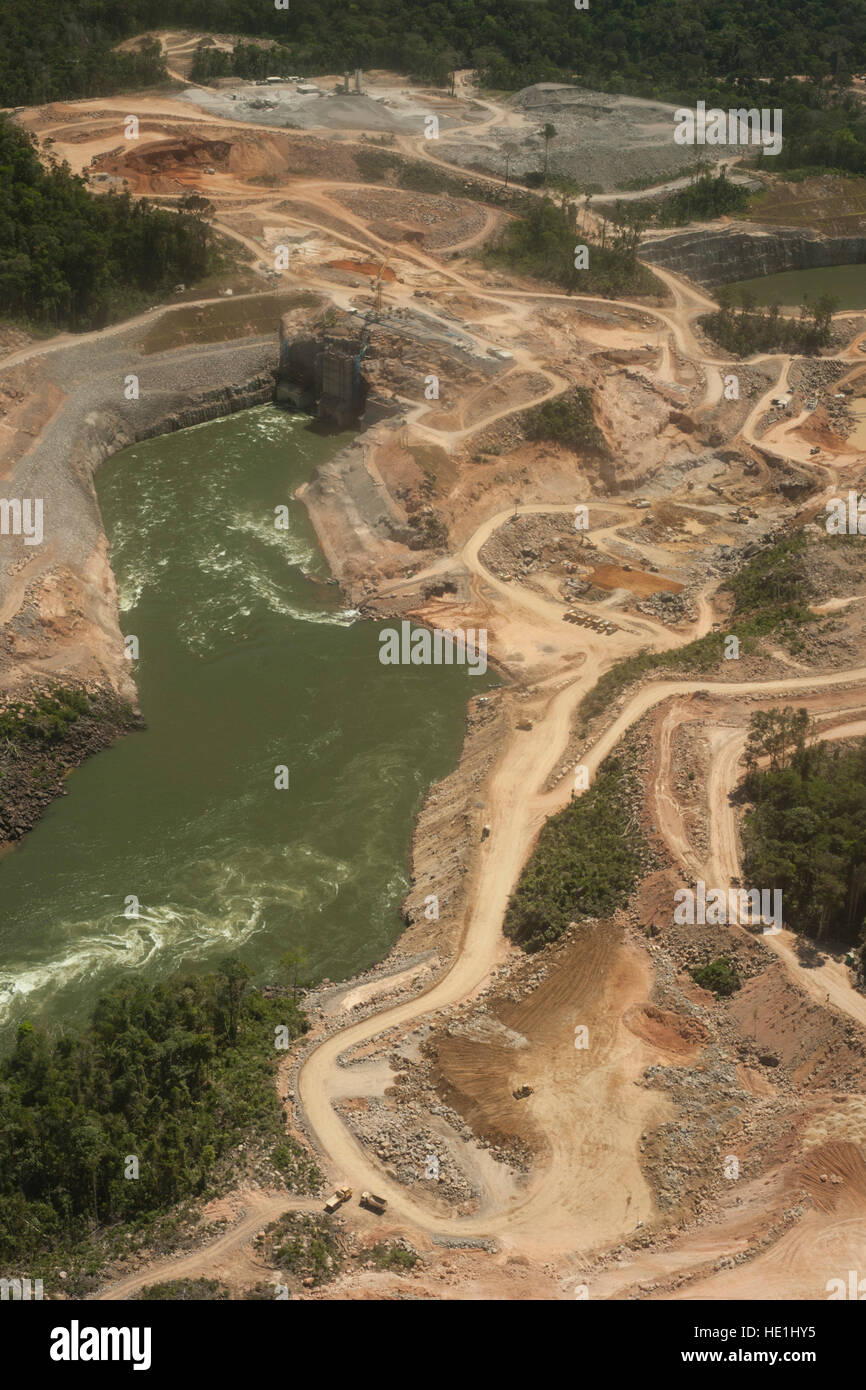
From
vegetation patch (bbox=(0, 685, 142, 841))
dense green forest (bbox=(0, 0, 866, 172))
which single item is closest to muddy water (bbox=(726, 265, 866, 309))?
dense green forest (bbox=(0, 0, 866, 172))

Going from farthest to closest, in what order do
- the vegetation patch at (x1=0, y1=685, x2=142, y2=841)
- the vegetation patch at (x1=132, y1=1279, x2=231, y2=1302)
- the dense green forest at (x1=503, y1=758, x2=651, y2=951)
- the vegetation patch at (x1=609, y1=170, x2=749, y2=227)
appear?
the vegetation patch at (x1=609, y1=170, x2=749, y2=227)
the vegetation patch at (x1=0, y1=685, x2=142, y2=841)
the dense green forest at (x1=503, y1=758, x2=651, y2=951)
the vegetation patch at (x1=132, y1=1279, x2=231, y2=1302)

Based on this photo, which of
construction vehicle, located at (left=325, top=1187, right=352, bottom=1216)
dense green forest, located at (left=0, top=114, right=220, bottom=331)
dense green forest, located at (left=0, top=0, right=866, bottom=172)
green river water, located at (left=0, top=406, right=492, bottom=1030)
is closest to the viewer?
construction vehicle, located at (left=325, top=1187, right=352, bottom=1216)

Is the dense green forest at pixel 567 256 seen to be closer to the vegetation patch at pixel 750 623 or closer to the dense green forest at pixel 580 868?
the vegetation patch at pixel 750 623

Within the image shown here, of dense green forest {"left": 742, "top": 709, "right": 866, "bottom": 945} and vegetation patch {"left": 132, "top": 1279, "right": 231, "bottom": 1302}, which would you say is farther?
dense green forest {"left": 742, "top": 709, "right": 866, "bottom": 945}

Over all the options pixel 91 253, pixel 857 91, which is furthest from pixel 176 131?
pixel 857 91

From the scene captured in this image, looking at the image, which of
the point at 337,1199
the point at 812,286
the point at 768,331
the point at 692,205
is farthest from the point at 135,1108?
the point at 692,205

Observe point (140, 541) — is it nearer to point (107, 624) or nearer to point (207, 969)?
point (107, 624)

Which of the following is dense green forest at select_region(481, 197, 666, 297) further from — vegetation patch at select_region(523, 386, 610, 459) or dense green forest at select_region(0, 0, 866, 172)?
dense green forest at select_region(0, 0, 866, 172)

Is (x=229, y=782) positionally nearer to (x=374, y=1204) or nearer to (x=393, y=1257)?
(x=374, y=1204)
